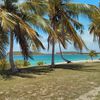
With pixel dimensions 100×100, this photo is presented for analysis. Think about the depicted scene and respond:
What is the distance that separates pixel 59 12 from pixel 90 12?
2416 millimetres

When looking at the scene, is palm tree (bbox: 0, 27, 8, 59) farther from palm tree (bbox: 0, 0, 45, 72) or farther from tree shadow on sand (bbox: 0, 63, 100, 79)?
tree shadow on sand (bbox: 0, 63, 100, 79)

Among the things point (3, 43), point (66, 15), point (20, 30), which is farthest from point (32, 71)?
point (66, 15)

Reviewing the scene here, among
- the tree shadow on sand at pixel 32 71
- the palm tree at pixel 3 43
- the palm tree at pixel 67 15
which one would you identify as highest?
the palm tree at pixel 67 15

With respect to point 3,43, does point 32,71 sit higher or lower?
lower

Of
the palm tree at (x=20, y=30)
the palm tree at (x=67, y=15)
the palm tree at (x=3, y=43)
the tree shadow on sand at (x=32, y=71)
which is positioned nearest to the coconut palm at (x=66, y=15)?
the palm tree at (x=67, y=15)

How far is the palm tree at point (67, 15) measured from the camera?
21.2 meters

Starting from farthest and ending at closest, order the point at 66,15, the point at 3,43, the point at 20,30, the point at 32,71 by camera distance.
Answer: the point at 66,15 → the point at 32,71 → the point at 20,30 → the point at 3,43

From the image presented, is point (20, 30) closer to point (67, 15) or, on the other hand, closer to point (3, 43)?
point (3, 43)

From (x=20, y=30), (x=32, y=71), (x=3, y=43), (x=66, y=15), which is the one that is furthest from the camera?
(x=66, y=15)

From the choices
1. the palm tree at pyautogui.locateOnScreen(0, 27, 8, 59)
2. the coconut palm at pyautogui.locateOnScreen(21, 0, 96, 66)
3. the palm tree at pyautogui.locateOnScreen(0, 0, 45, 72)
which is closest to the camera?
the palm tree at pyautogui.locateOnScreen(0, 27, 8, 59)

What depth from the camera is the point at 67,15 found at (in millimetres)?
22594

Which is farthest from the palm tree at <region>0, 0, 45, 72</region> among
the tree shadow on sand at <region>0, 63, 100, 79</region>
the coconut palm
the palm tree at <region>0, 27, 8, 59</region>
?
→ the coconut palm

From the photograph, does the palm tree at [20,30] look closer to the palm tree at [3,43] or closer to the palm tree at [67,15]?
the palm tree at [3,43]

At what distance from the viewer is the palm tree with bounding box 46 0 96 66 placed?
21.2m
